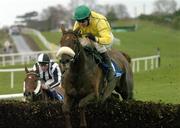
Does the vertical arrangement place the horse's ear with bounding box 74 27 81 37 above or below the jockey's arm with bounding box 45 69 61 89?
above

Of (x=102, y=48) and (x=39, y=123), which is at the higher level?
(x=102, y=48)

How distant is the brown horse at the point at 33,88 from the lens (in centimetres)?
859

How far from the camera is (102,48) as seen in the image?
8.68m

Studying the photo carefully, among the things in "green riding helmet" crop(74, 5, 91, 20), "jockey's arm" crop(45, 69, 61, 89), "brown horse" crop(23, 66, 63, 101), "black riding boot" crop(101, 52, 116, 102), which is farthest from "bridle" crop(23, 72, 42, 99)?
"green riding helmet" crop(74, 5, 91, 20)

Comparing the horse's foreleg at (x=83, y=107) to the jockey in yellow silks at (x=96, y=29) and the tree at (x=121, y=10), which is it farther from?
the tree at (x=121, y=10)

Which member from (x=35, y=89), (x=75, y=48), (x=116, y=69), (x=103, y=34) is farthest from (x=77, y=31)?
(x=116, y=69)

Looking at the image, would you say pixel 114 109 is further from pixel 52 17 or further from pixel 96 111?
pixel 52 17

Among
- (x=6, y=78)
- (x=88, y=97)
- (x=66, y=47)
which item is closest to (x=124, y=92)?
(x=88, y=97)

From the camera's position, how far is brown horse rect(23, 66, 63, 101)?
8586 mm

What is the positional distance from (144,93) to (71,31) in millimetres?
8812

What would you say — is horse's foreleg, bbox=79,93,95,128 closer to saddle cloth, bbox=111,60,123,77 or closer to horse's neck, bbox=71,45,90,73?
horse's neck, bbox=71,45,90,73

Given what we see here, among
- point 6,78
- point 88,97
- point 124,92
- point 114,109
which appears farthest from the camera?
point 6,78

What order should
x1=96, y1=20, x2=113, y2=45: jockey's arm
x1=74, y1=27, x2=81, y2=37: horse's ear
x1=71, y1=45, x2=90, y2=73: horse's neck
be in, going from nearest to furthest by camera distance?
1. x1=74, y1=27, x2=81, y2=37: horse's ear
2. x1=71, y1=45, x2=90, y2=73: horse's neck
3. x1=96, y1=20, x2=113, y2=45: jockey's arm

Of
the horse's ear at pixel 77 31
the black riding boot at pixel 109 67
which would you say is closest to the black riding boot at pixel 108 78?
the black riding boot at pixel 109 67
